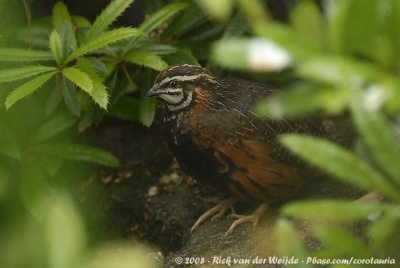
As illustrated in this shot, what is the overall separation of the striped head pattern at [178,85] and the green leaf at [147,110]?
359 mm

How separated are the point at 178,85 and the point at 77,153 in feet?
2.92

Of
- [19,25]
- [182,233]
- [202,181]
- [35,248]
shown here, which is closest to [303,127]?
[202,181]

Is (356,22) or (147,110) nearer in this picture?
(356,22)

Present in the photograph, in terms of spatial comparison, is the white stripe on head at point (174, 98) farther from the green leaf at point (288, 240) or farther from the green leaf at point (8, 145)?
the green leaf at point (288, 240)

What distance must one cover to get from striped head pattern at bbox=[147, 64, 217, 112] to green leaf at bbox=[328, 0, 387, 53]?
9.03 ft

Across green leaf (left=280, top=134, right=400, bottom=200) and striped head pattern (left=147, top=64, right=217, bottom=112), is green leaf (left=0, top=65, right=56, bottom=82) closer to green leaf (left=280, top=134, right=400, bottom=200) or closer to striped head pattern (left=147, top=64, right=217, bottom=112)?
striped head pattern (left=147, top=64, right=217, bottom=112)

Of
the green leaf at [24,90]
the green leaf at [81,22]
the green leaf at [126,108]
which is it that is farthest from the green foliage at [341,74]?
the green leaf at [126,108]

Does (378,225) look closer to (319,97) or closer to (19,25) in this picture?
(319,97)

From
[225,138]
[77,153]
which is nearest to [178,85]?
[225,138]

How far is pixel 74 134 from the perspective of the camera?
4.82m

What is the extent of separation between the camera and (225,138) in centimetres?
381

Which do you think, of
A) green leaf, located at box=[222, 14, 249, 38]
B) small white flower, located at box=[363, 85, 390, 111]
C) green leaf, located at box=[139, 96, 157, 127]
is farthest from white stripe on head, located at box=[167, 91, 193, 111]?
small white flower, located at box=[363, 85, 390, 111]

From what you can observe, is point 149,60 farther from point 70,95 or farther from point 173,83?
point 70,95

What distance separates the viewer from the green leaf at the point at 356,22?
1.18m
